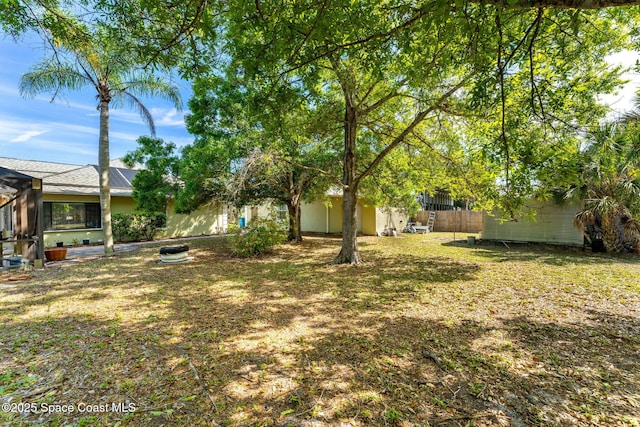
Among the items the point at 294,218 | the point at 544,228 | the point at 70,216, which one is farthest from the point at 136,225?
the point at 544,228

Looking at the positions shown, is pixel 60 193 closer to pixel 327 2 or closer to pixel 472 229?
pixel 327 2

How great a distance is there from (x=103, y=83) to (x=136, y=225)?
7.23 metres

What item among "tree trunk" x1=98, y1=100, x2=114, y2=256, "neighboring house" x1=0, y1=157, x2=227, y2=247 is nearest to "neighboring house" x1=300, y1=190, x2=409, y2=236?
"neighboring house" x1=0, y1=157, x2=227, y2=247

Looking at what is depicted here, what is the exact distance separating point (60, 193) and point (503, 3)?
53.7 feet

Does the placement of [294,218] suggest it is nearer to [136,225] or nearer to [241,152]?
[241,152]

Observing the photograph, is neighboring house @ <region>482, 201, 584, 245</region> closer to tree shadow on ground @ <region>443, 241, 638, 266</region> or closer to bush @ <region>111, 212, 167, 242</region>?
tree shadow on ground @ <region>443, 241, 638, 266</region>

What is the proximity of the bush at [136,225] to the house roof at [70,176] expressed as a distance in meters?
1.27

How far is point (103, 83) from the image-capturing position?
9.59 meters

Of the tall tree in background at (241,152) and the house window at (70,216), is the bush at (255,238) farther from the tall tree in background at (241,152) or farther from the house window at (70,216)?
the house window at (70,216)

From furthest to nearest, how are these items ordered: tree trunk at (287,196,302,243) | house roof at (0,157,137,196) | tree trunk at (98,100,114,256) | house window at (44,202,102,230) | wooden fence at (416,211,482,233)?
wooden fence at (416,211,482,233) → tree trunk at (287,196,302,243) → house roof at (0,157,137,196) → house window at (44,202,102,230) → tree trunk at (98,100,114,256)

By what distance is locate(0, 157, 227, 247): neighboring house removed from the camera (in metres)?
12.4

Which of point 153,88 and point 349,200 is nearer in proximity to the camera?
point 349,200

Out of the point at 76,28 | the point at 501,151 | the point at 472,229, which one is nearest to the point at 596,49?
the point at 501,151

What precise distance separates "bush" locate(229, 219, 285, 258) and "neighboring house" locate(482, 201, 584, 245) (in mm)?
9086
